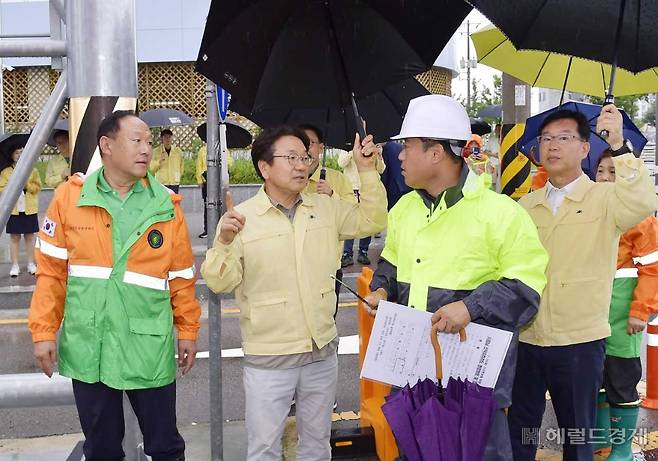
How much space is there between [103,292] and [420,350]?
145cm

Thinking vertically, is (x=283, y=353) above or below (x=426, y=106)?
below

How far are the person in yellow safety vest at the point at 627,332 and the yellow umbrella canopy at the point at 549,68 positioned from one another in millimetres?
1033

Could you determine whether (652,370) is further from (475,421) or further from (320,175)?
(475,421)

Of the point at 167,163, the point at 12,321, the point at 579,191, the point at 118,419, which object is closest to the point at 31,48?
the point at 118,419

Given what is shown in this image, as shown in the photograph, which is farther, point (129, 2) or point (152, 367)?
point (129, 2)

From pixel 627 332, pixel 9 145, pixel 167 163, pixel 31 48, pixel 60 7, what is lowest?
pixel 627 332

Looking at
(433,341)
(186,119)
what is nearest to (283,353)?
(433,341)

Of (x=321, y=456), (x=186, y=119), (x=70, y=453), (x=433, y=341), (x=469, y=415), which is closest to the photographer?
(x=469, y=415)

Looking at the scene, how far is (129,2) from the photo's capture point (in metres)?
3.88

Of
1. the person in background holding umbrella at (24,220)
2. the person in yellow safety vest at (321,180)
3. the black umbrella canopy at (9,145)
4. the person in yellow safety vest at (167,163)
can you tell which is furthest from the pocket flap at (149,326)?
the person in yellow safety vest at (167,163)

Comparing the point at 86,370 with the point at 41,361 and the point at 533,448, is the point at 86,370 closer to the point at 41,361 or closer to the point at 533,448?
the point at 41,361

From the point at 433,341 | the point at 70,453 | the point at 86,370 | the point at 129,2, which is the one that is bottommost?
the point at 70,453

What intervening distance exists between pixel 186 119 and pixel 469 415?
1278 cm

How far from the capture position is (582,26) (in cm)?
370
